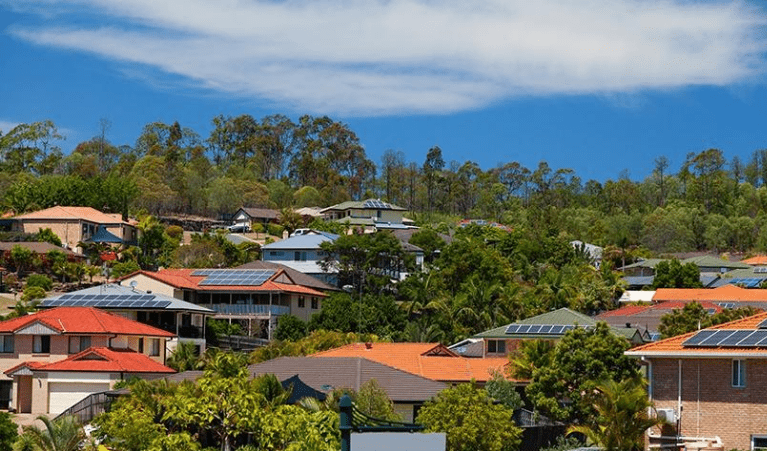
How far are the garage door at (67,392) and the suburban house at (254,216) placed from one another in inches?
3277

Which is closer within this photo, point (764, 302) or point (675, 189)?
point (764, 302)

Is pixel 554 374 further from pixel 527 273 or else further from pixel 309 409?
pixel 527 273

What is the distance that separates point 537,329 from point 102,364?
A: 838 inches

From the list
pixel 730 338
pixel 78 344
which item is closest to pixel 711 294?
pixel 78 344

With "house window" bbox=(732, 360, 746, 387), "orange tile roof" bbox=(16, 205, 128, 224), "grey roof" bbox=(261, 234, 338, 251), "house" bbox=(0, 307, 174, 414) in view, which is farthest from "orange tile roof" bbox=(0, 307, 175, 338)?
"orange tile roof" bbox=(16, 205, 128, 224)

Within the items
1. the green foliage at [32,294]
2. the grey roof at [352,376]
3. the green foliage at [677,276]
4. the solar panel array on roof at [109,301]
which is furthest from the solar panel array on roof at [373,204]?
the grey roof at [352,376]

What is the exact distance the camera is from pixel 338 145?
190m

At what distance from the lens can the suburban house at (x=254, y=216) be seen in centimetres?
14362

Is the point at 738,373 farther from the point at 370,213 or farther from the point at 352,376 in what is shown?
the point at 370,213

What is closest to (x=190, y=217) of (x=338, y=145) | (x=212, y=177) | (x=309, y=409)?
(x=212, y=177)

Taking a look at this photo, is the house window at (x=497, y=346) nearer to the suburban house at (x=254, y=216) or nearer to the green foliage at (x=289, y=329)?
the green foliage at (x=289, y=329)

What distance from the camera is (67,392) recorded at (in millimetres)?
59094

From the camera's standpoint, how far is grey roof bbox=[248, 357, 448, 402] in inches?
1976

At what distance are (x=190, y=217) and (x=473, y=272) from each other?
63.1 metres
